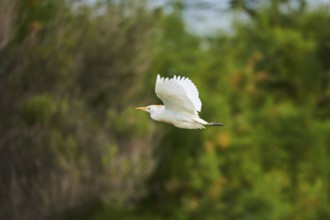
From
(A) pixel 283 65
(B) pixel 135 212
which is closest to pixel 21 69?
(B) pixel 135 212

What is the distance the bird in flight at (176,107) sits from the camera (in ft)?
36.0

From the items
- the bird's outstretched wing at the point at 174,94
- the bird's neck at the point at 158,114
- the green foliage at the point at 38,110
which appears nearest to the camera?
the bird's outstretched wing at the point at 174,94

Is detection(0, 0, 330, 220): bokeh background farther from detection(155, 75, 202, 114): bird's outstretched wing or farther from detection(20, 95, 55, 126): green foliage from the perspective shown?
detection(155, 75, 202, 114): bird's outstretched wing

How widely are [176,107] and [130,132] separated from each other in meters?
13.3

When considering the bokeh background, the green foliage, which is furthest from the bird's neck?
the green foliage

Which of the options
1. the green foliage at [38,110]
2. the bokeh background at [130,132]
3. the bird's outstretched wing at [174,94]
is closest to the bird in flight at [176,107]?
the bird's outstretched wing at [174,94]

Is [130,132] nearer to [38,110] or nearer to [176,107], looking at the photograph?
[38,110]

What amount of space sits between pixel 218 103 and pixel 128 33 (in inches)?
108

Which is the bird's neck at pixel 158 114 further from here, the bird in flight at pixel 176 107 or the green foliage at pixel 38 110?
the green foliage at pixel 38 110

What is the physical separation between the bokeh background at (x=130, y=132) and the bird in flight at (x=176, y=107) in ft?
32.8

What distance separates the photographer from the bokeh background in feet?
76.9

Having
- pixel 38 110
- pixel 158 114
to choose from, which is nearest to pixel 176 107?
pixel 158 114

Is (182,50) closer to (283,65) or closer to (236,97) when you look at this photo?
(236,97)

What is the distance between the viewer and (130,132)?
2459 cm
